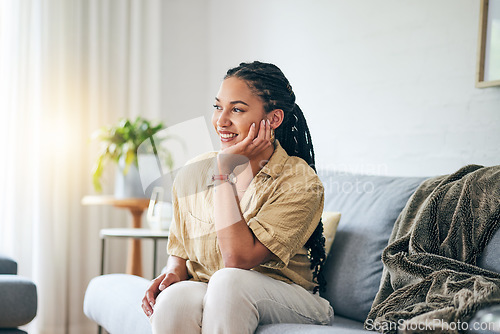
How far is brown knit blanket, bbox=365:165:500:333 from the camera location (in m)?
1.25

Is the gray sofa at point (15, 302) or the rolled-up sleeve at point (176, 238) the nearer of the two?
the rolled-up sleeve at point (176, 238)

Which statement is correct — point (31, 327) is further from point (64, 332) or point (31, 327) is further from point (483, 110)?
point (483, 110)

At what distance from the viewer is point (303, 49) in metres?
2.71

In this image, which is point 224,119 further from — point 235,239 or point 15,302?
point 15,302

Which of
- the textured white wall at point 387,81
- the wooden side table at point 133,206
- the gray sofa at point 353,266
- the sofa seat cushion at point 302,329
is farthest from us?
the wooden side table at point 133,206

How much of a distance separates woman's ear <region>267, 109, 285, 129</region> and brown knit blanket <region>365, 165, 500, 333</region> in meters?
0.44

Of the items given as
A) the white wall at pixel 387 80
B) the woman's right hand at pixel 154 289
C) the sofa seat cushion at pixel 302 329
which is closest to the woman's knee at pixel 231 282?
the sofa seat cushion at pixel 302 329

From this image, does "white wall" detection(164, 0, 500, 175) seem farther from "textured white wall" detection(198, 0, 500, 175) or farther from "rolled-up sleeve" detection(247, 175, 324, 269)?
"rolled-up sleeve" detection(247, 175, 324, 269)

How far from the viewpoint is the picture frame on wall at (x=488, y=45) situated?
5.87ft

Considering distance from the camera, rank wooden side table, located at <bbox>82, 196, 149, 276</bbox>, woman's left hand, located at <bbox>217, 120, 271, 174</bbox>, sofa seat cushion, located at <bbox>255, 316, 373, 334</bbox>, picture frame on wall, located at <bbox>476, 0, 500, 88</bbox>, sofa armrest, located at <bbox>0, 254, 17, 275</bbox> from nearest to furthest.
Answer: sofa seat cushion, located at <bbox>255, 316, 373, 334</bbox> → woman's left hand, located at <bbox>217, 120, 271, 174</bbox> → picture frame on wall, located at <bbox>476, 0, 500, 88</bbox> → sofa armrest, located at <bbox>0, 254, 17, 275</bbox> → wooden side table, located at <bbox>82, 196, 149, 276</bbox>

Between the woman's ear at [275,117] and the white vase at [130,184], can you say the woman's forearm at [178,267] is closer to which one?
the woman's ear at [275,117]

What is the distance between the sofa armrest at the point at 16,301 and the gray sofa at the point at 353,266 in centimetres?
24

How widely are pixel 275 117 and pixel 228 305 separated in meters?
0.59

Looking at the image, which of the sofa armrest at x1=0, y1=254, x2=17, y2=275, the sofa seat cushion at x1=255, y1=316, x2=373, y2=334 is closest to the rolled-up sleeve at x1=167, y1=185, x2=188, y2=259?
the sofa seat cushion at x1=255, y1=316, x2=373, y2=334
